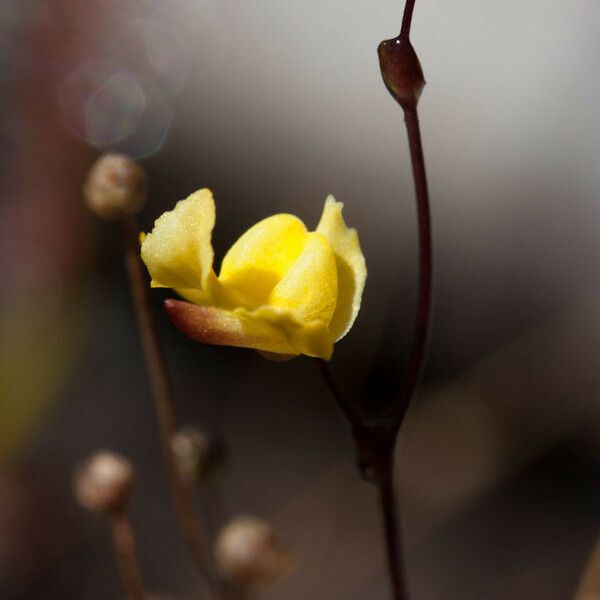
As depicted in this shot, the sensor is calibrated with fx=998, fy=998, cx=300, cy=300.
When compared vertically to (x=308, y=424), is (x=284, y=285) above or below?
above

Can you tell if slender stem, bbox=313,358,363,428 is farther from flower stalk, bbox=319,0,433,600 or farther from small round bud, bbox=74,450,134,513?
small round bud, bbox=74,450,134,513

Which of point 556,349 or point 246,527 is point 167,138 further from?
point 246,527

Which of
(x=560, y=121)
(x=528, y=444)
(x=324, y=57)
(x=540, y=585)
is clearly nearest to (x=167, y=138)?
(x=324, y=57)

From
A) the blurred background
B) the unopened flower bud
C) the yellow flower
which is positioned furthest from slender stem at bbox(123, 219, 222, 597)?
the blurred background

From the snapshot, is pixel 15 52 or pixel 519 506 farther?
pixel 15 52

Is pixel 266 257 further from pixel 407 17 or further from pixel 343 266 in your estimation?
pixel 407 17

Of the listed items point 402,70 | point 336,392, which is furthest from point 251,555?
point 402,70

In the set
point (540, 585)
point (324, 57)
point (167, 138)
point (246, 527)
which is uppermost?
point (324, 57)
